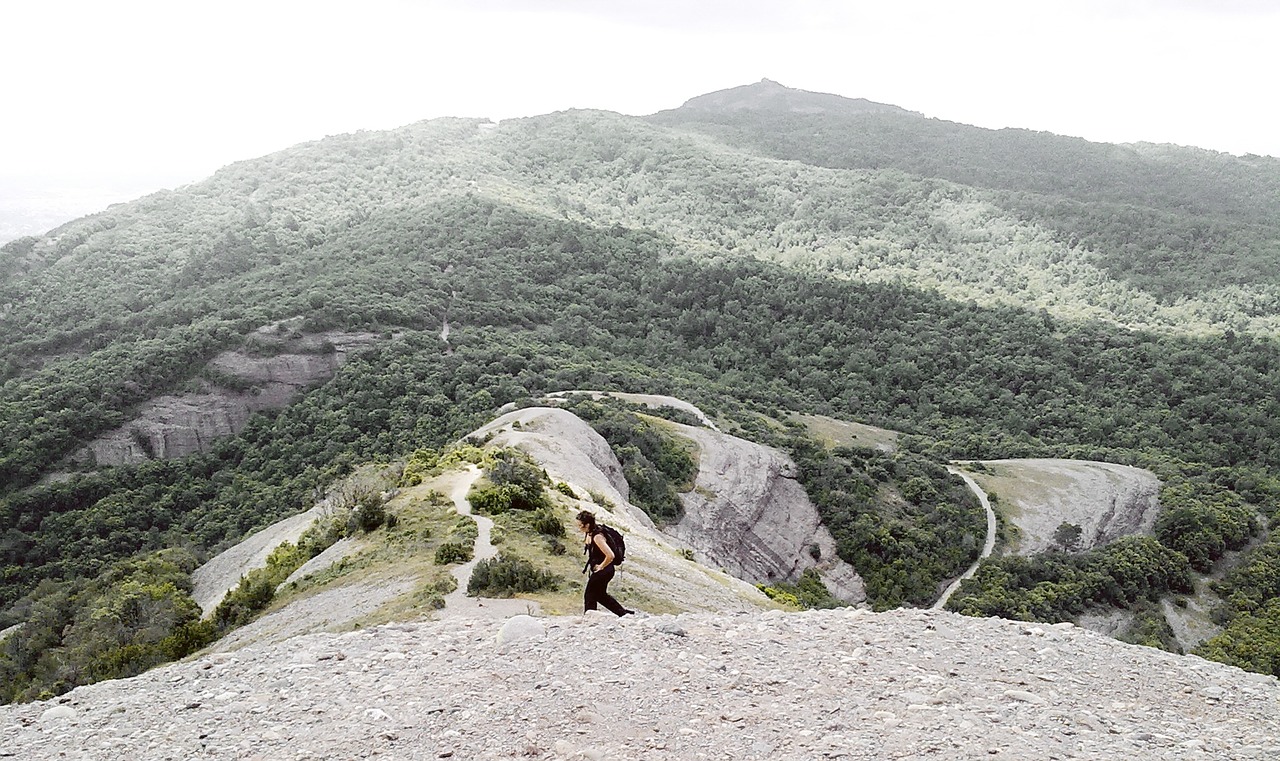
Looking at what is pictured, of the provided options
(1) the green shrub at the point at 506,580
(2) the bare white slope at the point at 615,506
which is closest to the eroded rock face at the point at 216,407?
(2) the bare white slope at the point at 615,506

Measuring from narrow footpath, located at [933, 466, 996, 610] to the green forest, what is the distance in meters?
1.00

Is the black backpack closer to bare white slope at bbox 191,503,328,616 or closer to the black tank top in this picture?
the black tank top

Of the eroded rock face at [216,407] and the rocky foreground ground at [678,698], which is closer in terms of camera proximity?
the rocky foreground ground at [678,698]

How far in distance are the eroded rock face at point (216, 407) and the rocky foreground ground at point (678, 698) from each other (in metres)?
55.9

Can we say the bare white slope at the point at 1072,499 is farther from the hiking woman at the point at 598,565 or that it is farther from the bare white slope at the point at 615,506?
the hiking woman at the point at 598,565

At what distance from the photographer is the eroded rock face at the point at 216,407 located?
59.9 metres

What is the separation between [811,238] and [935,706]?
15928 cm

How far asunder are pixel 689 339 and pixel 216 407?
6401cm

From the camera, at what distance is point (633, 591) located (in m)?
19.3

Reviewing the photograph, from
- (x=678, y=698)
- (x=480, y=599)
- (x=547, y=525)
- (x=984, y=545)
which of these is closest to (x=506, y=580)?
(x=480, y=599)

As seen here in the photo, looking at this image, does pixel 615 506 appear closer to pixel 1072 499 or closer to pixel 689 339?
pixel 1072 499

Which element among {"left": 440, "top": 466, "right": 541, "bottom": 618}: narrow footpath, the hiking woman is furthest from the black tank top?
{"left": 440, "top": 466, "right": 541, "bottom": 618}: narrow footpath

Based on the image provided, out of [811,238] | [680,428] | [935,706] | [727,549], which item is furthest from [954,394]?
[935,706]

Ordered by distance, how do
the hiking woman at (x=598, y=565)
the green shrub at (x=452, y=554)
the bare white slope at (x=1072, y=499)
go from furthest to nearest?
the bare white slope at (x=1072, y=499) < the green shrub at (x=452, y=554) < the hiking woman at (x=598, y=565)
